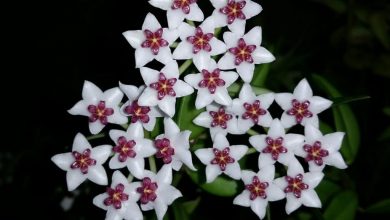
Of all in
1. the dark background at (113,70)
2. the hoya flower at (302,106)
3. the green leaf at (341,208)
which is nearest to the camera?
the hoya flower at (302,106)

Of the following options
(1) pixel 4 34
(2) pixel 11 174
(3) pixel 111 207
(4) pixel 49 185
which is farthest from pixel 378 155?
(1) pixel 4 34

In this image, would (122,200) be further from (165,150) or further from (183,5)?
(183,5)

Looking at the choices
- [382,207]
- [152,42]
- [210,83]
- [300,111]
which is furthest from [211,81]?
[382,207]

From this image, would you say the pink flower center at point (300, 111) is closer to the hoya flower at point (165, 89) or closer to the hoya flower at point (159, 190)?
the hoya flower at point (165, 89)

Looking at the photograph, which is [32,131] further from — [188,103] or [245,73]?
[245,73]

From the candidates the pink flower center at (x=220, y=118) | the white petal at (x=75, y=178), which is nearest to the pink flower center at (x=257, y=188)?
the pink flower center at (x=220, y=118)

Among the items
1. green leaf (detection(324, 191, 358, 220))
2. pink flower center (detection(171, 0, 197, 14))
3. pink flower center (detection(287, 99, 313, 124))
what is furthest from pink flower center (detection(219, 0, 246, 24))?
green leaf (detection(324, 191, 358, 220))
